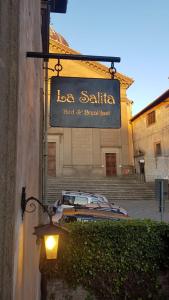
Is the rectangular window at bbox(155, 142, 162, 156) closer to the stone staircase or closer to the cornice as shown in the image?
the stone staircase

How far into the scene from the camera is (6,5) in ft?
6.05

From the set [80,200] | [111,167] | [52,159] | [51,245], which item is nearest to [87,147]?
[111,167]

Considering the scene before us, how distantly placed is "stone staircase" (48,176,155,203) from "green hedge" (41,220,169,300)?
16113 millimetres

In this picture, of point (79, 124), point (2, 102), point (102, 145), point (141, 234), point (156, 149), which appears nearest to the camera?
point (2, 102)

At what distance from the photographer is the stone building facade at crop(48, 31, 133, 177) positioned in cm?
3203

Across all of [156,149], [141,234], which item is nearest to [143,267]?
[141,234]

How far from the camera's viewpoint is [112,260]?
8109 millimetres

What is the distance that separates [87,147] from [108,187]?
7.12 meters

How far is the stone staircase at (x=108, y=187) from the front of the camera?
84.1ft

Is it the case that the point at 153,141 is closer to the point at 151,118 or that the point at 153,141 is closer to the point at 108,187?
the point at 151,118

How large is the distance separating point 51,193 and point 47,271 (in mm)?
17280

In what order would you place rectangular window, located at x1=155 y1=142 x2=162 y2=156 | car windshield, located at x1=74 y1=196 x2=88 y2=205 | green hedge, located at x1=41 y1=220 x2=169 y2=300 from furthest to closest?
rectangular window, located at x1=155 y1=142 x2=162 y2=156 → car windshield, located at x1=74 y1=196 x2=88 y2=205 → green hedge, located at x1=41 y1=220 x2=169 y2=300

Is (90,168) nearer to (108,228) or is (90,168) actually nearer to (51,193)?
(51,193)

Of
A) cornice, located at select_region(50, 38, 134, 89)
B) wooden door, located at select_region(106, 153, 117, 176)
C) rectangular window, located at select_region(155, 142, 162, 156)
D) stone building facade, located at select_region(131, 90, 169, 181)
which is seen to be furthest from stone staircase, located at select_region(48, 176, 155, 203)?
cornice, located at select_region(50, 38, 134, 89)
